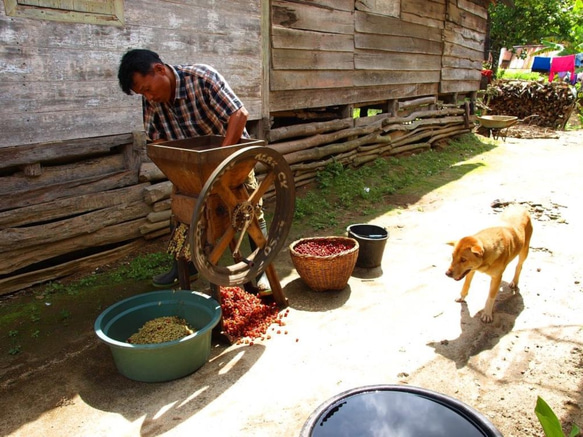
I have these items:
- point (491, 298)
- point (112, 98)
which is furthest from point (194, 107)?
point (491, 298)

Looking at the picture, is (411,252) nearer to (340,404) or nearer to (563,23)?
(340,404)

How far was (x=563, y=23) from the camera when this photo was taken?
23984 millimetres

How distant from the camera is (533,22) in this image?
23.3 metres

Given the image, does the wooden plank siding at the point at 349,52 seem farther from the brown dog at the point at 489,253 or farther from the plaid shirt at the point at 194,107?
the brown dog at the point at 489,253

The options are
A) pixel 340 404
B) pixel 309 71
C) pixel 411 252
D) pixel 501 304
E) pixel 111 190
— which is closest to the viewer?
pixel 340 404

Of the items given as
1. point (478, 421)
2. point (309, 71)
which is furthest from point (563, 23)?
point (478, 421)

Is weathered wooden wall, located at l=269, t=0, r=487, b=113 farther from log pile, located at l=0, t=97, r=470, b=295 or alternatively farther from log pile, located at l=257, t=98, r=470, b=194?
log pile, located at l=0, t=97, r=470, b=295

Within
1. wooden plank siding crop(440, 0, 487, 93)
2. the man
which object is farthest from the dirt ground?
wooden plank siding crop(440, 0, 487, 93)

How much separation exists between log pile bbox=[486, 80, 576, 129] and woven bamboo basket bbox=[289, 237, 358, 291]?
1364 centimetres

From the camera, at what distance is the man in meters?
3.51

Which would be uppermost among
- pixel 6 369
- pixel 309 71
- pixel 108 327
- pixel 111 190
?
pixel 309 71

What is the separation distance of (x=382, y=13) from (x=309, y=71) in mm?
2486

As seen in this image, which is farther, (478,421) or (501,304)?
(501,304)

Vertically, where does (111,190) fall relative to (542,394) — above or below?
above
